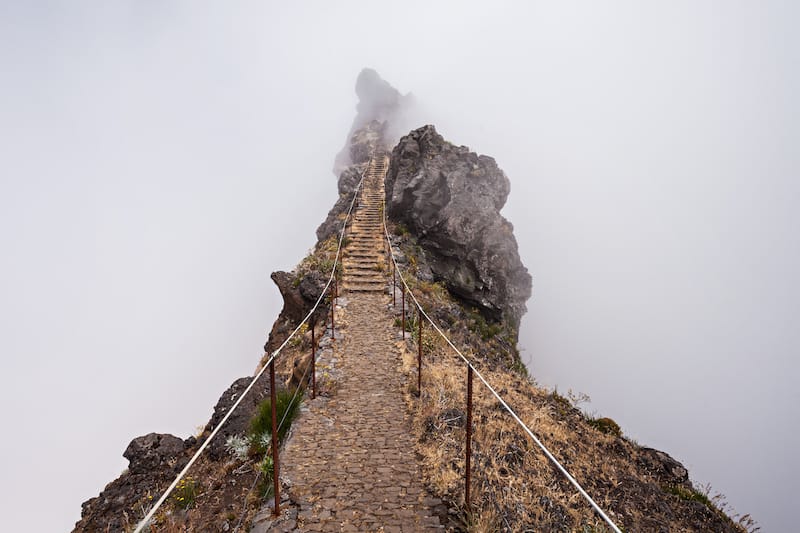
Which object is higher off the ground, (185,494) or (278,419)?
(278,419)

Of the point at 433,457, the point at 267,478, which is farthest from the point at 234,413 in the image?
the point at 433,457

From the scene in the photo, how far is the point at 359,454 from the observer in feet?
22.4

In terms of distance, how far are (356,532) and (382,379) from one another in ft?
16.8

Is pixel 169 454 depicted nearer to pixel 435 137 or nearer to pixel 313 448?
pixel 313 448

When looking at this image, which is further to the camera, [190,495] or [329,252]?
[329,252]

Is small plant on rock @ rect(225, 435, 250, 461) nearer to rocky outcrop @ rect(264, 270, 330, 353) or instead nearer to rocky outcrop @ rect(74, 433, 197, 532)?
rocky outcrop @ rect(74, 433, 197, 532)

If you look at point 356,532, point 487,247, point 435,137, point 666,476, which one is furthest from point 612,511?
point 435,137

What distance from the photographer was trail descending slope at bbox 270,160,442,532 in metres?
5.25

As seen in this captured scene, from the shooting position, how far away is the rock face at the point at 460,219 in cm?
2245

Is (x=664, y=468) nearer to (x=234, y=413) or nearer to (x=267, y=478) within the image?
(x=267, y=478)

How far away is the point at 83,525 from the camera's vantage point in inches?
272

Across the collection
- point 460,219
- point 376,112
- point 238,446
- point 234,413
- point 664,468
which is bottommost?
point 664,468

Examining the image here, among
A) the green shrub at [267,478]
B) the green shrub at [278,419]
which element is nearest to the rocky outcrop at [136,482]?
the green shrub at [278,419]

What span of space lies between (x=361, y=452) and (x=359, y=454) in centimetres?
8
